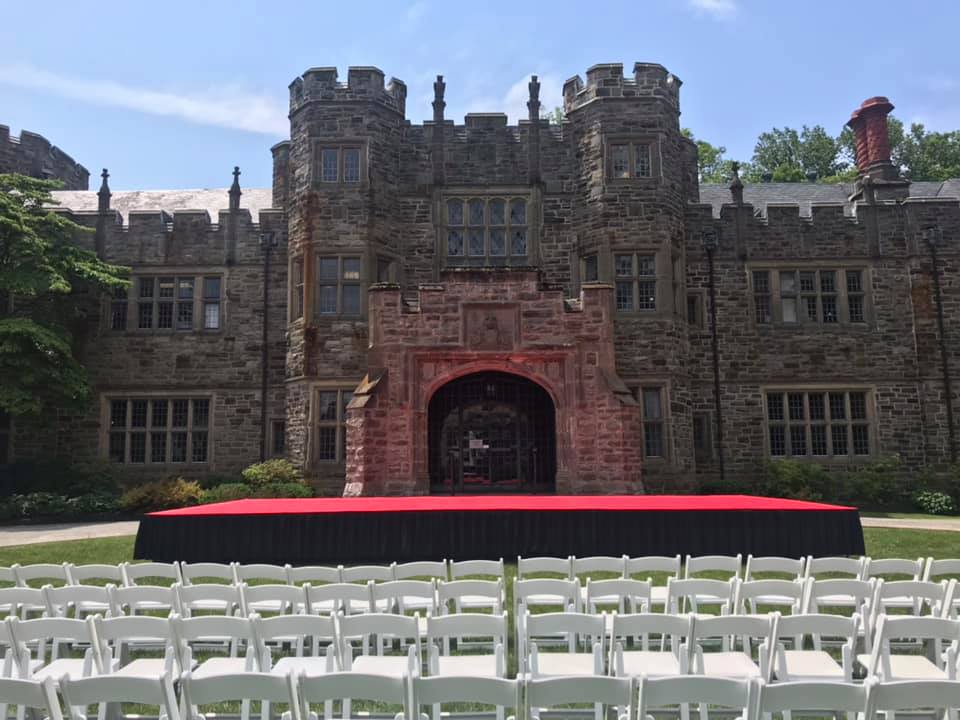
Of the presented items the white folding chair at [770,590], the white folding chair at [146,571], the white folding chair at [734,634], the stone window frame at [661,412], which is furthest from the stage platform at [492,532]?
the stone window frame at [661,412]

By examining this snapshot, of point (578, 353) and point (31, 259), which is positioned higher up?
point (31, 259)

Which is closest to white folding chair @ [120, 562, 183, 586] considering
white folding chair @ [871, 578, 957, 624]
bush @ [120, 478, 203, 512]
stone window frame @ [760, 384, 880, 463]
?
white folding chair @ [871, 578, 957, 624]

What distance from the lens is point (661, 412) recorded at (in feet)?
61.7

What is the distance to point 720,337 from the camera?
20.3m

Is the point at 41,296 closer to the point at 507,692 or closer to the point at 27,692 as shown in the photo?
the point at 27,692

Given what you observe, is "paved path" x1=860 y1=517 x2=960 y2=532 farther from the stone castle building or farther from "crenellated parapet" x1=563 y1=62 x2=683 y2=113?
"crenellated parapet" x1=563 y1=62 x2=683 y2=113

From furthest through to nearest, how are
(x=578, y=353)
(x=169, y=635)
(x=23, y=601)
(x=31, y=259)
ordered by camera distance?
(x=31, y=259), (x=578, y=353), (x=23, y=601), (x=169, y=635)

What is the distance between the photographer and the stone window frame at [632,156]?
1948cm

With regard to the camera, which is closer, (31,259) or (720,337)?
(31,259)

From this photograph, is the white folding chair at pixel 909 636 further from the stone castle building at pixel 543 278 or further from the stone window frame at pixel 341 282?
the stone window frame at pixel 341 282

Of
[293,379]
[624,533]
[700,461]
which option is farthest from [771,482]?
[293,379]

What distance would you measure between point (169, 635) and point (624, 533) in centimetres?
754

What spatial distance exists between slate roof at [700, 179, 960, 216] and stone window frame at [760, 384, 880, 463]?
18.7ft

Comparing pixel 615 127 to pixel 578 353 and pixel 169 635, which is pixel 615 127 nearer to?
pixel 578 353
